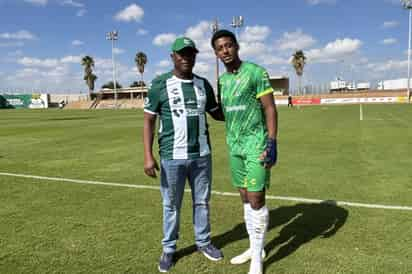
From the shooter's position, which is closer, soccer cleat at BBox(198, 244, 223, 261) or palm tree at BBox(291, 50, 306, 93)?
soccer cleat at BBox(198, 244, 223, 261)

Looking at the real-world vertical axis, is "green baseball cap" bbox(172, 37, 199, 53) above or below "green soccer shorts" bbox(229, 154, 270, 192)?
above

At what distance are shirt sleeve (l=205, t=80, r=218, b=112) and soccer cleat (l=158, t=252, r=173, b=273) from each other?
148 cm

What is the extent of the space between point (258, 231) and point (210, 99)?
133cm

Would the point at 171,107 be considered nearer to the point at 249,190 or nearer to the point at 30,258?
the point at 249,190

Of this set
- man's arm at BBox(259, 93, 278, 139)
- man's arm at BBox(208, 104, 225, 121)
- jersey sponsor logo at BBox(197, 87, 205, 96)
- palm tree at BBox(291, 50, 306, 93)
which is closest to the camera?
man's arm at BBox(259, 93, 278, 139)

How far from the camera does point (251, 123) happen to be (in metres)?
3.11

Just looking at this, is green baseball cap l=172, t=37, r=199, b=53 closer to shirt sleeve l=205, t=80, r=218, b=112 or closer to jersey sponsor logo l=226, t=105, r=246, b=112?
A: shirt sleeve l=205, t=80, r=218, b=112

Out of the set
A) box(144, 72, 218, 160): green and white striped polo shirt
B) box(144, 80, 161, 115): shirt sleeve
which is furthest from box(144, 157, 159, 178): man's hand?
box(144, 80, 161, 115): shirt sleeve

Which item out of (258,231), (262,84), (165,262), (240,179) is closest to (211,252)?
(165,262)

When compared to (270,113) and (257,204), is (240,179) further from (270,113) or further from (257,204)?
(270,113)

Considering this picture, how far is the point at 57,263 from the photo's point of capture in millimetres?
3459

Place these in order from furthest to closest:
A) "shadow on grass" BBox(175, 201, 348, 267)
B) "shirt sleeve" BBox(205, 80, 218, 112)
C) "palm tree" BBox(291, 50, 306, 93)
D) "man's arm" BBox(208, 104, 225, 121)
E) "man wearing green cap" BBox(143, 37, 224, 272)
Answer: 1. "palm tree" BBox(291, 50, 306, 93)
2. "shadow on grass" BBox(175, 201, 348, 267)
3. "man's arm" BBox(208, 104, 225, 121)
4. "shirt sleeve" BBox(205, 80, 218, 112)
5. "man wearing green cap" BBox(143, 37, 224, 272)

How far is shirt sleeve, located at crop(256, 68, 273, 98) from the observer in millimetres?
3023

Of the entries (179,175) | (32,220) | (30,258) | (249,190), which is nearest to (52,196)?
(32,220)
